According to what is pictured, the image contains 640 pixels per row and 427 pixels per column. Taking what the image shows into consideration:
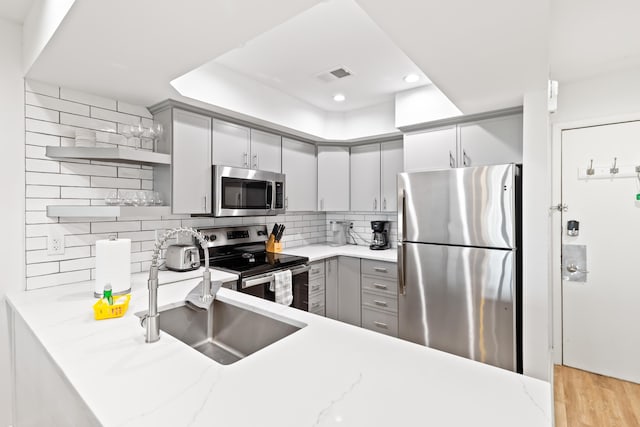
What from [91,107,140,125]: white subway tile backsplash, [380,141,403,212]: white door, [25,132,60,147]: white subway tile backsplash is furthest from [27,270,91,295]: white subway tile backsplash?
[380,141,403,212]: white door

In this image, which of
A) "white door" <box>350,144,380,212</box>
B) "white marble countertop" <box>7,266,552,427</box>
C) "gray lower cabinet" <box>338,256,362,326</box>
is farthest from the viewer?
"white door" <box>350,144,380,212</box>

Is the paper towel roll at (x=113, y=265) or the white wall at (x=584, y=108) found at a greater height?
the white wall at (x=584, y=108)

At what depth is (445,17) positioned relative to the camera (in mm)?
1271

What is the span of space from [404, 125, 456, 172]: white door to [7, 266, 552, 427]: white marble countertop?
78.8 inches

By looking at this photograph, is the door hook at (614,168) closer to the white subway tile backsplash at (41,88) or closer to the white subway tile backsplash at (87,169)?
the white subway tile backsplash at (87,169)

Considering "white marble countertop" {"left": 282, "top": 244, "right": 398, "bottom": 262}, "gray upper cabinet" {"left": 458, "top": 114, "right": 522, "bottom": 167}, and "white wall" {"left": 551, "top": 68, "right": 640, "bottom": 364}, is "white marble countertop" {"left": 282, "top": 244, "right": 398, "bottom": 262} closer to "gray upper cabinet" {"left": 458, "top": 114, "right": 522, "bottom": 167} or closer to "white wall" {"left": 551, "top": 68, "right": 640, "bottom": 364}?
"gray upper cabinet" {"left": 458, "top": 114, "right": 522, "bottom": 167}

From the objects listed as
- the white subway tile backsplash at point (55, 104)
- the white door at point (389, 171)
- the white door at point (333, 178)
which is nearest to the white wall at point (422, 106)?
the white door at point (389, 171)

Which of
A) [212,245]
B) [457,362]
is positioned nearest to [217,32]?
[457,362]

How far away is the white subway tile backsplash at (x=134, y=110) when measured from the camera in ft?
7.33

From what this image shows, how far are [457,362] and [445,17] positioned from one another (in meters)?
1.28

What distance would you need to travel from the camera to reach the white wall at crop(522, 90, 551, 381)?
207 cm

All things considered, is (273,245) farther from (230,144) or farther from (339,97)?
(339,97)

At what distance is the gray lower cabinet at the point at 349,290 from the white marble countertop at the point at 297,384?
1953mm

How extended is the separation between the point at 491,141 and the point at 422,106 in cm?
64
